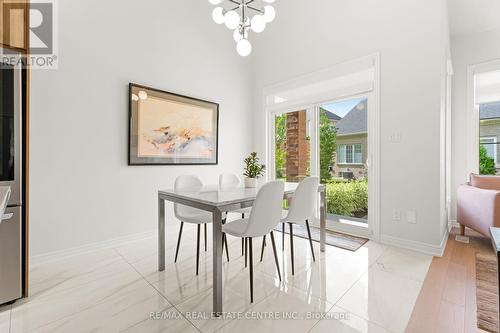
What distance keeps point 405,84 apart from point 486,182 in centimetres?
183

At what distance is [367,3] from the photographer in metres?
2.95

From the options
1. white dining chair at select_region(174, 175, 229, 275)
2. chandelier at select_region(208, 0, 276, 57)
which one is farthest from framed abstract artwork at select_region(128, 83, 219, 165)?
chandelier at select_region(208, 0, 276, 57)

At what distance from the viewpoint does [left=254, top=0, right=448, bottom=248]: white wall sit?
2523mm

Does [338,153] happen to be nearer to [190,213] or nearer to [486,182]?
[486,182]

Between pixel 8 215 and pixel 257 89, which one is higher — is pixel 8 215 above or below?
below

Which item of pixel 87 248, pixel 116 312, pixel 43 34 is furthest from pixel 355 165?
pixel 43 34

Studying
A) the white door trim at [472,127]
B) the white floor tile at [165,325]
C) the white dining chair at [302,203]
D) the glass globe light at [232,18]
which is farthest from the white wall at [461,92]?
the white floor tile at [165,325]

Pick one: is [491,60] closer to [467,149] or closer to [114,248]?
[467,149]

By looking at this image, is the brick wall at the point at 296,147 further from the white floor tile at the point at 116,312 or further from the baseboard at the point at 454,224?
the white floor tile at the point at 116,312

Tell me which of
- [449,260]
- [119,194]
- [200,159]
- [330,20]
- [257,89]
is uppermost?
[330,20]

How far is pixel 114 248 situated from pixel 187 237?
2.71ft

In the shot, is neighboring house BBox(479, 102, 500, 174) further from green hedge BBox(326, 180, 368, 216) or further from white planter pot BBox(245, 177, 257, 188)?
white planter pot BBox(245, 177, 257, 188)

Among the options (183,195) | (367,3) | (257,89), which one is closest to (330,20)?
(367,3)

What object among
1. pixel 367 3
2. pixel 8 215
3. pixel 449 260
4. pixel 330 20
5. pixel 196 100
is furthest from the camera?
pixel 196 100
